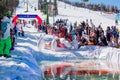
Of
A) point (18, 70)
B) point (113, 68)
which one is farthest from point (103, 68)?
point (18, 70)

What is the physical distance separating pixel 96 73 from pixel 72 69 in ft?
3.67

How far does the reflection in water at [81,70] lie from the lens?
557 inches

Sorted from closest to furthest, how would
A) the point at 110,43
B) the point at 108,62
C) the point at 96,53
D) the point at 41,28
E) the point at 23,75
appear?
1. the point at 23,75
2. the point at 108,62
3. the point at 96,53
4. the point at 110,43
5. the point at 41,28

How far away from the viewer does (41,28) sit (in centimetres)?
4275

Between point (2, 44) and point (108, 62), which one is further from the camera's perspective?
point (108, 62)

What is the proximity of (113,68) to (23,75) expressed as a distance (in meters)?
6.29

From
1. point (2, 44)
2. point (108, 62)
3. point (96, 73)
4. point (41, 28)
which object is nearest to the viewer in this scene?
point (2, 44)

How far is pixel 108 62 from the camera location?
18750 millimetres

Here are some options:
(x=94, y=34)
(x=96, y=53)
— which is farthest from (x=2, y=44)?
(x=94, y=34)

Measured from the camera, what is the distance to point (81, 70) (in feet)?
52.2

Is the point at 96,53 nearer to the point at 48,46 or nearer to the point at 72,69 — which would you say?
the point at 48,46

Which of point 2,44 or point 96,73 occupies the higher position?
point 2,44

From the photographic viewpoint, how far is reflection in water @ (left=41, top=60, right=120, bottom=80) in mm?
14152

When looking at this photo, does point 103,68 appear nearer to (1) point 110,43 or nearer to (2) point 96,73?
(2) point 96,73
